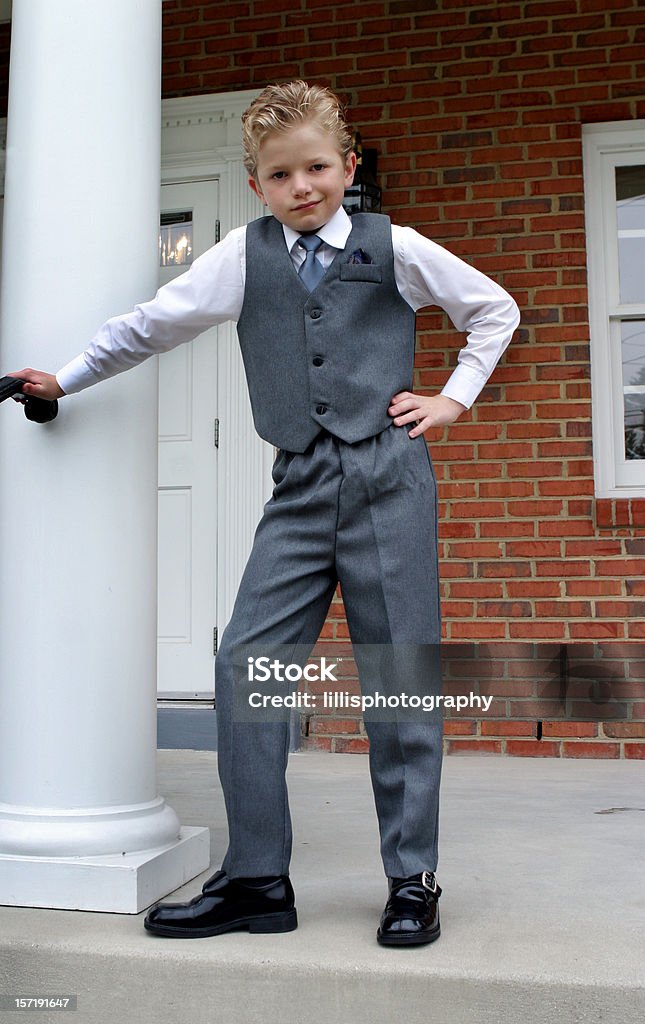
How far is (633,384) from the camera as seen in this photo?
4.49m

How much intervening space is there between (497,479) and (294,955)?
2848 millimetres

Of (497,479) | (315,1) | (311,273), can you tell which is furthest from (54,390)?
(315,1)

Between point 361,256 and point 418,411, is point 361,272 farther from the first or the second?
point 418,411

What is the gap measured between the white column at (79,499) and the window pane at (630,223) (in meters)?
2.71

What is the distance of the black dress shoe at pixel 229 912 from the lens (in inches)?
75.4

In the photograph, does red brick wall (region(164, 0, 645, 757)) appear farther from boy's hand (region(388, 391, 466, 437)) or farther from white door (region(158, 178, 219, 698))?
boy's hand (region(388, 391, 466, 437))

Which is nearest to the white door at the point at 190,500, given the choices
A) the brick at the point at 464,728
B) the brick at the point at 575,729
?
the brick at the point at 464,728

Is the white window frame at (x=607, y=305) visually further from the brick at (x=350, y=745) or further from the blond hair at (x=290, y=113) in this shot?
the blond hair at (x=290, y=113)

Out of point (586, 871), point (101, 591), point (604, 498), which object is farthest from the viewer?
point (604, 498)

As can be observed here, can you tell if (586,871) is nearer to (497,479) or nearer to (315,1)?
(497,479)

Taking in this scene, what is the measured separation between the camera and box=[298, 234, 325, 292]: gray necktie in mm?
2029

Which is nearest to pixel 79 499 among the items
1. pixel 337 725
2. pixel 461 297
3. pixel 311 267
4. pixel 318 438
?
pixel 318 438

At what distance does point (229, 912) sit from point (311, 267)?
122cm

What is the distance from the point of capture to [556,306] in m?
4.41
